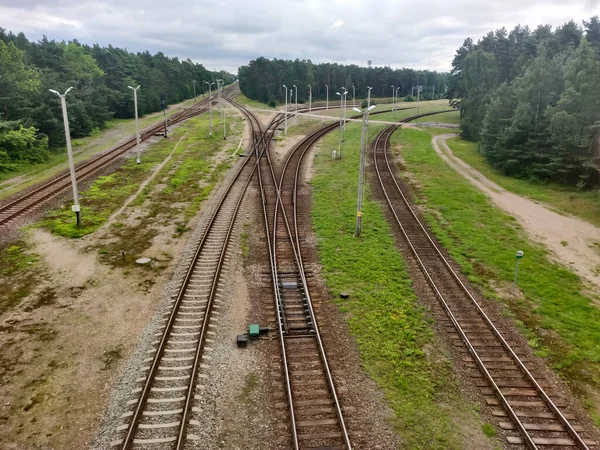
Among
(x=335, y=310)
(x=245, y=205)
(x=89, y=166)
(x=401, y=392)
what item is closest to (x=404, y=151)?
(x=245, y=205)

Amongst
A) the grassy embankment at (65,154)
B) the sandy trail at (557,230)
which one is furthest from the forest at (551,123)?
the grassy embankment at (65,154)

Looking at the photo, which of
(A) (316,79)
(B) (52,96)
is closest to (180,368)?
(B) (52,96)

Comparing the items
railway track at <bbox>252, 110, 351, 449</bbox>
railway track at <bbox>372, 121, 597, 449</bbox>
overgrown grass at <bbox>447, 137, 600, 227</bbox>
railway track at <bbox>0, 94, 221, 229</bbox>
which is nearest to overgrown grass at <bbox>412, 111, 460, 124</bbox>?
overgrown grass at <bbox>447, 137, 600, 227</bbox>

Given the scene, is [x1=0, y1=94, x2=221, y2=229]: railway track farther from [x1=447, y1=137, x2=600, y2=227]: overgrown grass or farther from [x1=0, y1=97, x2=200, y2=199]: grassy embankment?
[x1=447, y1=137, x2=600, y2=227]: overgrown grass

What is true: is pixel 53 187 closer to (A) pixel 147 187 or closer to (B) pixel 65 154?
(A) pixel 147 187

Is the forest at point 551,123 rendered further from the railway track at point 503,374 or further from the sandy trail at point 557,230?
the railway track at point 503,374
